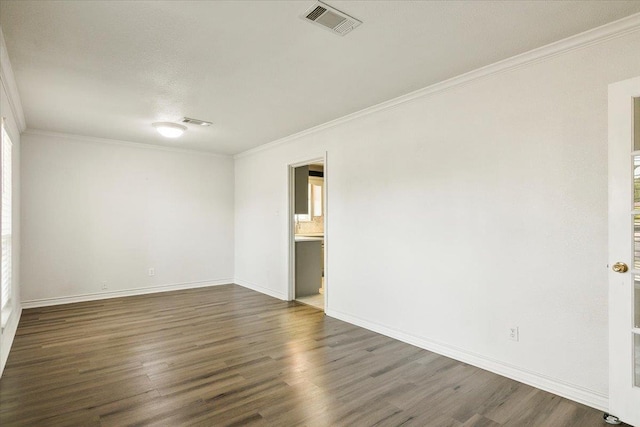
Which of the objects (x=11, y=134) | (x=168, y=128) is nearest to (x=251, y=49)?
(x=168, y=128)

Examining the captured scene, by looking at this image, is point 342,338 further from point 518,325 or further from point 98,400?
point 98,400

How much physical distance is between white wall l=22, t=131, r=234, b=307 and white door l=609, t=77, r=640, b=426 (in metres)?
6.08

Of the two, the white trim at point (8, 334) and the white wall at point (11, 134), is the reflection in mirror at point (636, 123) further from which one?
the white trim at point (8, 334)

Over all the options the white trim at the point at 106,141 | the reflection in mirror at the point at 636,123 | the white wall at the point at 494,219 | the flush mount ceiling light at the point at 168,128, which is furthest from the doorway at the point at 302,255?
the reflection in mirror at the point at 636,123

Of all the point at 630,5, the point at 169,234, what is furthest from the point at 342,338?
the point at 169,234

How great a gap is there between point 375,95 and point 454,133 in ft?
3.05

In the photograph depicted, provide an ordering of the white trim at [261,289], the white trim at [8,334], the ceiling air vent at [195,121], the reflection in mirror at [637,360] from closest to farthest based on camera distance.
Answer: the reflection in mirror at [637,360] → the white trim at [8,334] → the ceiling air vent at [195,121] → the white trim at [261,289]

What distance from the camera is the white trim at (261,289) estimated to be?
223 inches

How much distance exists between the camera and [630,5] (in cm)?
211

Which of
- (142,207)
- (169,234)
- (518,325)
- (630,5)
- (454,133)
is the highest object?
(630,5)

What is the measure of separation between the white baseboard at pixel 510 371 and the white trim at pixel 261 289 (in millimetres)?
2042

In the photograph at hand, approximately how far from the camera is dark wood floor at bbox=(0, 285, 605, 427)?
2.29 metres

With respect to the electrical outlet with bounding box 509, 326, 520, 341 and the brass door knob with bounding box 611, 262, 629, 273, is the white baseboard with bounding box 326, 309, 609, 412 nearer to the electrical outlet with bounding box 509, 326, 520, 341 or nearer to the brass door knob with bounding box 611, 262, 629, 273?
the electrical outlet with bounding box 509, 326, 520, 341

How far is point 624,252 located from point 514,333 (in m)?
1.01
